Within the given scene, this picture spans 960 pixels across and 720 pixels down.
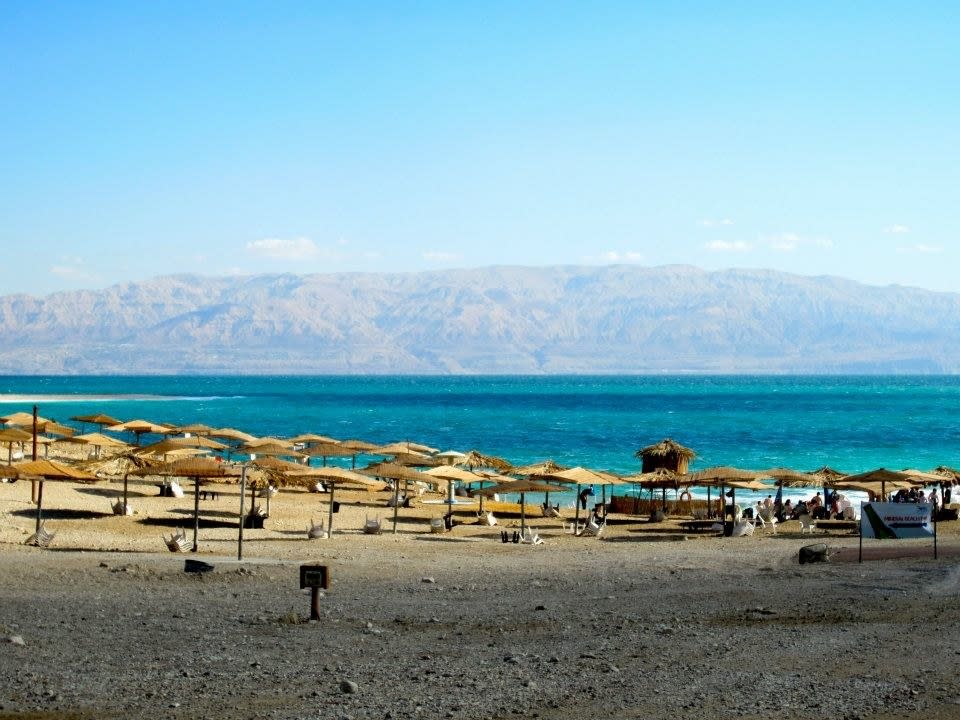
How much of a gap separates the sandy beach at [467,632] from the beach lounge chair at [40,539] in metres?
0.19

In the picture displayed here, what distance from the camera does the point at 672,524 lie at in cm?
3266

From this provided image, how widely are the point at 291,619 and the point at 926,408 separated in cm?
13164

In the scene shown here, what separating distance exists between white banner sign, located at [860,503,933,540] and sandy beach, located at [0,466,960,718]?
64 cm

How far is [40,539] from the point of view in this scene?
22703 mm

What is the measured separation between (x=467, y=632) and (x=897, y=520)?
917cm

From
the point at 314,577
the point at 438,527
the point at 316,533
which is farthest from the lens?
the point at 438,527

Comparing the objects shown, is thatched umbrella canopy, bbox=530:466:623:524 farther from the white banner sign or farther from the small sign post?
the small sign post

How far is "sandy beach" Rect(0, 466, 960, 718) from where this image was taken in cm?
1134

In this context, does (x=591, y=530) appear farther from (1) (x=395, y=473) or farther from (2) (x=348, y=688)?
(2) (x=348, y=688)

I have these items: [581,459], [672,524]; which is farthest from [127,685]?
[581,459]

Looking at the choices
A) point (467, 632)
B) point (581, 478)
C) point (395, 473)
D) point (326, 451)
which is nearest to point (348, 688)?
point (467, 632)

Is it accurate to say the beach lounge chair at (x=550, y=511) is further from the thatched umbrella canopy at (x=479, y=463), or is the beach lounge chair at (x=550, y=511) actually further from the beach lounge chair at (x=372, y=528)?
the beach lounge chair at (x=372, y=528)

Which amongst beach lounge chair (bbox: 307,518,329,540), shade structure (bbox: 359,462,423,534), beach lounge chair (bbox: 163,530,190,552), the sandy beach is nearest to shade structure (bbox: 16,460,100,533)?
the sandy beach

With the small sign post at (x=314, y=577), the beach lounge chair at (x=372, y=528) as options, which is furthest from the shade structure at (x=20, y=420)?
the small sign post at (x=314, y=577)
